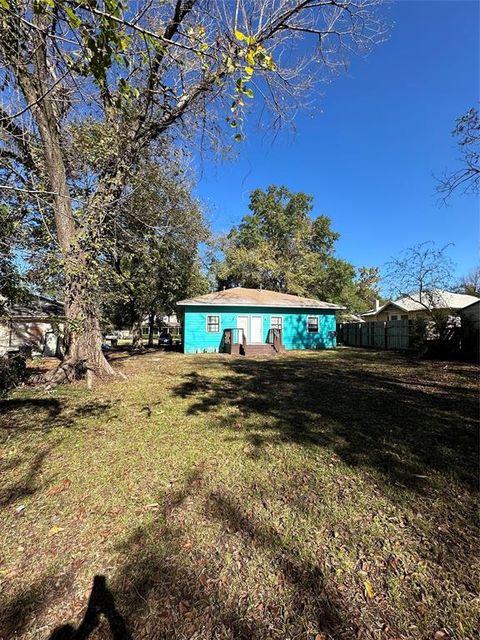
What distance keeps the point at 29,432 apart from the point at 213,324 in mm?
13791

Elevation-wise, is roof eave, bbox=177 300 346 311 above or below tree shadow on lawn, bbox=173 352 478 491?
above

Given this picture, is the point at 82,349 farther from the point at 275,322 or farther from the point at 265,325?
the point at 275,322

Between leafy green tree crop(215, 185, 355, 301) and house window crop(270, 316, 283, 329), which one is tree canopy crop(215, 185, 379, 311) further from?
house window crop(270, 316, 283, 329)

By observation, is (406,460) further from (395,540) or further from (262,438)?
(262,438)

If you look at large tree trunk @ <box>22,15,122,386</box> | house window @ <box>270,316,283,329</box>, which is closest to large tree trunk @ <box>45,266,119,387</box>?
large tree trunk @ <box>22,15,122,386</box>

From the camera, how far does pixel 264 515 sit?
2.79 meters

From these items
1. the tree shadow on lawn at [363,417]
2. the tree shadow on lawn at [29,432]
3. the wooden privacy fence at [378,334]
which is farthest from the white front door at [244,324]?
the tree shadow on lawn at [29,432]

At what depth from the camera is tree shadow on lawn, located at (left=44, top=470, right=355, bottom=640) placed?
184 centimetres

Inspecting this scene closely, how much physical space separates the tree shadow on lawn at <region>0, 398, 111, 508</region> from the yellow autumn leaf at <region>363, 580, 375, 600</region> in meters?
3.02

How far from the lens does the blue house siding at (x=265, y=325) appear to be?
18.0 metres

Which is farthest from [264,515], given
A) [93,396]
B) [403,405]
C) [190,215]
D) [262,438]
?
[190,215]

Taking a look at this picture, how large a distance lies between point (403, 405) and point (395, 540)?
4091 millimetres

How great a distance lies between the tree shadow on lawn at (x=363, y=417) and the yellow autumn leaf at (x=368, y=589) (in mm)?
1382

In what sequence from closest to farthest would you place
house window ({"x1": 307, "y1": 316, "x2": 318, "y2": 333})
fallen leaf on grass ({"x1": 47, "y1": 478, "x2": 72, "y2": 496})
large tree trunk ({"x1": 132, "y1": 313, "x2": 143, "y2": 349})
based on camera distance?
1. fallen leaf on grass ({"x1": 47, "y1": 478, "x2": 72, "y2": 496})
2. house window ({"x1": 307, "y1": 316, "x2": 318, "y2": 333})
3. large tree trunk ({"x1": 132, "y1": 313, "x2": 143, "y2": 349})
